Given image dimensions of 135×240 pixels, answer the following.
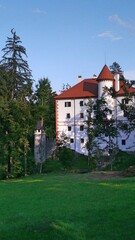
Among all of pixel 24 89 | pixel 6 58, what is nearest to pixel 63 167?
pixel 24 89

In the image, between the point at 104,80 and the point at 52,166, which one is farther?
the point at 104,80

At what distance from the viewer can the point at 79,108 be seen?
177ft

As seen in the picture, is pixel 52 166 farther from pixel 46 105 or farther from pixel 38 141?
pixel 46 105

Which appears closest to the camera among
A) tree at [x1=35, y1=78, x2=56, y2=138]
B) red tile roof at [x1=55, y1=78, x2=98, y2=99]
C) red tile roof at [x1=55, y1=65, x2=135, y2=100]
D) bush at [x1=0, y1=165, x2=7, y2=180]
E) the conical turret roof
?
bush at [x1=0, y1=165, x2=7, y2=180]

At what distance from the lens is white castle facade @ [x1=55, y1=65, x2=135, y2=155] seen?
51406 millimetres

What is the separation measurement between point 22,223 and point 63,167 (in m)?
34.2

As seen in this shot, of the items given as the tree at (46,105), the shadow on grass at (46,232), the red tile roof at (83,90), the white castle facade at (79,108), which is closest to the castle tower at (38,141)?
the tree at (46,105)

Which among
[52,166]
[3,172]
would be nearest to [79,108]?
[52,166]

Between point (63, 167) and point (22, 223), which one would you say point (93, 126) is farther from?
point (22, 223)

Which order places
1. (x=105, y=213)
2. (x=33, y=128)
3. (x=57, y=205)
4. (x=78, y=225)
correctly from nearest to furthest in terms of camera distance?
(x=78, y=225) → (x=105, y=213) → (x=57, y=205) → (x=33, y=128)

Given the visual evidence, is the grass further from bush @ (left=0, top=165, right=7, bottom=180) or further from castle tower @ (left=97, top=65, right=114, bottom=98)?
castle tower @ (left=97, top=65, right=114, bottom=98)

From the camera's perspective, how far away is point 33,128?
47625mm

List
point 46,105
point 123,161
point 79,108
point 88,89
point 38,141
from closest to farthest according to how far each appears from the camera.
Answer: point 123,161 → point 38,141 → point 79,108 → point 88,89 → point 46,105

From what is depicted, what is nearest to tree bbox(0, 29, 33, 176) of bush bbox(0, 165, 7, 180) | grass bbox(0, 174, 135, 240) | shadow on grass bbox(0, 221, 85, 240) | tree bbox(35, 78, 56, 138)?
bush bbox(0, 165, 7, 180)
